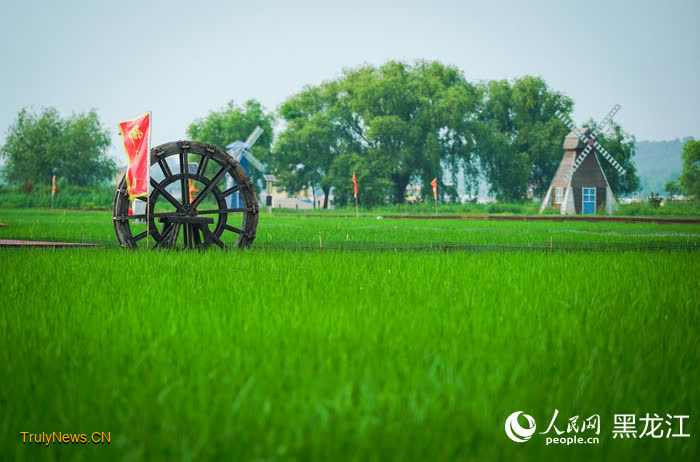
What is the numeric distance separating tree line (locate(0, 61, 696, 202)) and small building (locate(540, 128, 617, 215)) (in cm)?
881

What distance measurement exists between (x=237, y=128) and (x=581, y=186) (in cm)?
3689

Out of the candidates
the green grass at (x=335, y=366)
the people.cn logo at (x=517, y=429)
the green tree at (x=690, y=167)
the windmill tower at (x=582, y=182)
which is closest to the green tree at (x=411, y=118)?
the windmill tower at (x=582, y=182)

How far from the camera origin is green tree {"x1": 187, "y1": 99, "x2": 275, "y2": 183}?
65.0m

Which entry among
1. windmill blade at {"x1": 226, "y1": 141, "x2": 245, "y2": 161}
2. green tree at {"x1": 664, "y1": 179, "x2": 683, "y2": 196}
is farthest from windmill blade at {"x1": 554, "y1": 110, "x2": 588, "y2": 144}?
windmill blade at {"x1": 226, "y1": 141, "x2": 245, "y2": 161}

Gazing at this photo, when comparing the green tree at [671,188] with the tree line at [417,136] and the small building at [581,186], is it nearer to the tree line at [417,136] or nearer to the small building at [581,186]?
the tree line at [417,136]

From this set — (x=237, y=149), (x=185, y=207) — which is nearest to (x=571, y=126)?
(x=237, y=149)

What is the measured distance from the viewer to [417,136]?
5441 centimetres

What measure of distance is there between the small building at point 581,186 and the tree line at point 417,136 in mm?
8806

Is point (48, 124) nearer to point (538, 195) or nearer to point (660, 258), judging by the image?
point (538, 195)

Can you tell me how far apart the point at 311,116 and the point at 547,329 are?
60185 mm

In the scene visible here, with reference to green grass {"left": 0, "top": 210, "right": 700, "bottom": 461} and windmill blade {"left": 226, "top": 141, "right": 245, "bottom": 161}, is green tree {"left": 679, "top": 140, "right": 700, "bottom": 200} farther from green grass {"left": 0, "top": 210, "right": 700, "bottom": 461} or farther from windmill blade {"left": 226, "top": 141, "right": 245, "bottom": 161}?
green grass {"left": 0, "top": 210, "right": 700, "bottom": 461}

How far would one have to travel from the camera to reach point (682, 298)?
5473 millimetres

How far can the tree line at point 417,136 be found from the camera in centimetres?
5525

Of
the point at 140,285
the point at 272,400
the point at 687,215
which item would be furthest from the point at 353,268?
the point at 687,215
